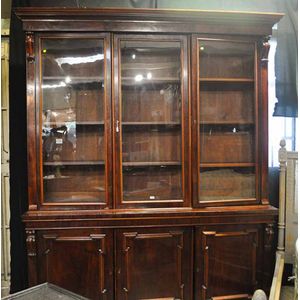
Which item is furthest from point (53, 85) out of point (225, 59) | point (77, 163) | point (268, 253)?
point (268, 253)

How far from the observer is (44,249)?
1.90 meters

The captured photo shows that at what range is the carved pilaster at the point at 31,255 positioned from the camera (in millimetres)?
1868

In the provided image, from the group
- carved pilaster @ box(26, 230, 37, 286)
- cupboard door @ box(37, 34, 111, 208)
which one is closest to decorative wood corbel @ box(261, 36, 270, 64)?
cupboard door @ box(37, 34, 111, 208)

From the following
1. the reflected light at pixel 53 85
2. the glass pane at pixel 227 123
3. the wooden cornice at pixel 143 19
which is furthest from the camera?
the glass pane at pixel 227 123

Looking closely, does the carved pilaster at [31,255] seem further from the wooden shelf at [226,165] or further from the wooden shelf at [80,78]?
the wooden shelf at [226,165]

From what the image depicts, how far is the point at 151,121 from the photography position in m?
2.11

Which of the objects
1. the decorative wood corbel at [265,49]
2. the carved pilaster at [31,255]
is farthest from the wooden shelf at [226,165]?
the carved pilaster at [31,255]

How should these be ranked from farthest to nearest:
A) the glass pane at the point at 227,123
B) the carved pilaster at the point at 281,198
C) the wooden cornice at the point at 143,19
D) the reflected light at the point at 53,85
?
1. the carved pilaster at the point at 281,198
2. the glass pane at the point at 227,123
3. the reflected light at the point at 53,85
4. the wooden cornice at the point at 143,19

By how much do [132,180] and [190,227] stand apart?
494mm

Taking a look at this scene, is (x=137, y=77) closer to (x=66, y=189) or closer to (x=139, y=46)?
(x=139, y=46)

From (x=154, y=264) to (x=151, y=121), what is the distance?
95cm

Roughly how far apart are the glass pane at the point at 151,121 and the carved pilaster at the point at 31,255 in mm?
625

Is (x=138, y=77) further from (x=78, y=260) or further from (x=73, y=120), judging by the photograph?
(x=78, y=260)

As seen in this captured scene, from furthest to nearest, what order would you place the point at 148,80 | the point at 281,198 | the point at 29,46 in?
the point at 281,198 < the point at 148,80 < the point at 29,46
